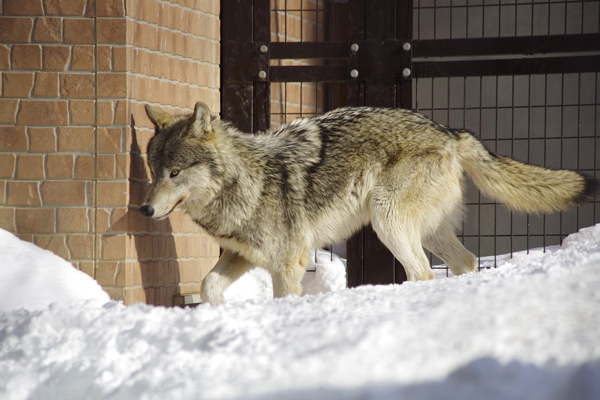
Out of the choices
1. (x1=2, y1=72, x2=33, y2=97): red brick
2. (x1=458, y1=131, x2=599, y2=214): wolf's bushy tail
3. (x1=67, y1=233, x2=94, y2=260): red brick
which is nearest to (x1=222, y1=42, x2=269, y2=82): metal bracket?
(x1=2, y1=72, x2=33, y2=97): red brick

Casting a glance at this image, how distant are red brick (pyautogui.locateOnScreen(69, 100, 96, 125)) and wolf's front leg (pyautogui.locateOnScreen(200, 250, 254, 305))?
4.65ft

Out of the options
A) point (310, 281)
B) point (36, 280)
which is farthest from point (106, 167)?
point (310, 281)

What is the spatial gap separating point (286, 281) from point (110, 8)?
2.37m

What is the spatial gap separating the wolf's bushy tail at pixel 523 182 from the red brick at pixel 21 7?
3.29 metres

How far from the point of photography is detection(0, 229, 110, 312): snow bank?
3.30 metres

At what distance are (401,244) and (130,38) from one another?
2.52m

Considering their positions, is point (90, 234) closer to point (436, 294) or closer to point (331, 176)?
point (331, 176)

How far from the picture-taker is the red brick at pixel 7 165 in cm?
383

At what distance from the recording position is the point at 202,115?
384 centimetres

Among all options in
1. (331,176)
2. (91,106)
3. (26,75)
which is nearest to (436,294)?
(331,176)

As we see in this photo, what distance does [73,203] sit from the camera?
3.83 meters

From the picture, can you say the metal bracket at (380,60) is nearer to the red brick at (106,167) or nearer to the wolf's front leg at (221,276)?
the wolf's front leg at (221,276)

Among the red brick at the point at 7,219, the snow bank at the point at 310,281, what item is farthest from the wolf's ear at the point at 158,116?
the snow bank at the point at 310,281

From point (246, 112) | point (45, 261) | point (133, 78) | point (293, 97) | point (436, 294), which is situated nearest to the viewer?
point (436, 294)
